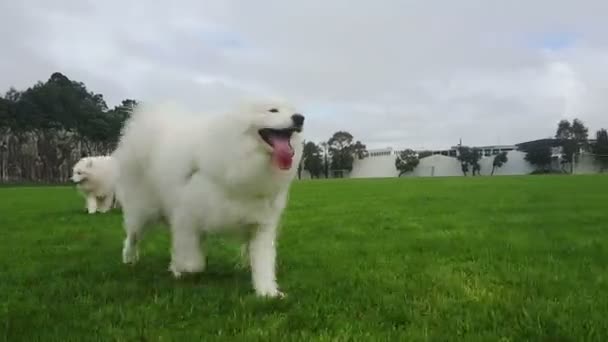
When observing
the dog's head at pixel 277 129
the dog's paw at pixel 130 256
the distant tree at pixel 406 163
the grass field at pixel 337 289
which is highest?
the distant tree at pixel 406 163

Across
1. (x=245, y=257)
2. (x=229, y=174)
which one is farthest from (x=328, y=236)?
(x=229, y=174)

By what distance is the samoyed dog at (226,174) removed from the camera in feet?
15.4

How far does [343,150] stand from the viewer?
11875cm

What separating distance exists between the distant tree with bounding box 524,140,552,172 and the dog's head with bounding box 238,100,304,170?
118314 millimetres

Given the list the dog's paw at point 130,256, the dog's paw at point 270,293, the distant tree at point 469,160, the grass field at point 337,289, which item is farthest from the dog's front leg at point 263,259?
the distant tree at point 469,160

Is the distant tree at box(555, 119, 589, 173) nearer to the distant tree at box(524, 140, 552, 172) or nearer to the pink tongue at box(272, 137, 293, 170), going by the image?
the distant tree at box(524, 140, 552, 172)

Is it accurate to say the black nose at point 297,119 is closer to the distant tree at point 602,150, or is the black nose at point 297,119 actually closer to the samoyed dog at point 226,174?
the samoyed dog at point 226,174

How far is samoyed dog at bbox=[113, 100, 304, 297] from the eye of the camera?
4.70 m

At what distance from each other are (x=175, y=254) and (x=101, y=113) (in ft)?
230

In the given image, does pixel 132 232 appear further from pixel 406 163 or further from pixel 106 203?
pixel 406 163

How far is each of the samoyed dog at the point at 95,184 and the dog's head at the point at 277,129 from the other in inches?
445

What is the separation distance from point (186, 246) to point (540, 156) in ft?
389

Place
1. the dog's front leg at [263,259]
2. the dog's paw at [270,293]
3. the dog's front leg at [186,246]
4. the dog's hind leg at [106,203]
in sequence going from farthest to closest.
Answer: the dog's hind leg at [106,203], the dog's front leg at [186,246], the dog's front leg at [263,259], the dog's paw at [270,293]

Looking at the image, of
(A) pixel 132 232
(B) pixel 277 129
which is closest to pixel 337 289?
(B) pixel 277 129
